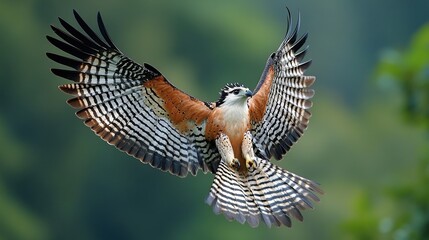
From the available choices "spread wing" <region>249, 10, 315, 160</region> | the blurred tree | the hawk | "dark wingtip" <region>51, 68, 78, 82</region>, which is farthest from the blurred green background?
"dark wingtip" <region>51, 68, 78, 82</region>

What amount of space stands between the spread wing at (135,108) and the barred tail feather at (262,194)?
35cm

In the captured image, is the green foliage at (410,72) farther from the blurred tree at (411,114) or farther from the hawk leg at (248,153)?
the hawk leg at (248,153)

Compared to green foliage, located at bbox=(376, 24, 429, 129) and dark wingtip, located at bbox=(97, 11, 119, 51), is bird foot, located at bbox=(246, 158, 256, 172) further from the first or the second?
green foliage, located at bbox=(376, 24, 429, 129)

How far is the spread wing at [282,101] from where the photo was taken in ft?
24.0

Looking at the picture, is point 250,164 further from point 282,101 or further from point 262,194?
point 282,101

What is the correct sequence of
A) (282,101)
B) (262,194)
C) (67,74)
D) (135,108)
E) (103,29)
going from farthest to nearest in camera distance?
1. (282,101)
2. (135,108)
3. (262,194)
4. (67,74)
5. (103,29)

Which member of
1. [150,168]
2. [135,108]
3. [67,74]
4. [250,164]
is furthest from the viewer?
[150,168]

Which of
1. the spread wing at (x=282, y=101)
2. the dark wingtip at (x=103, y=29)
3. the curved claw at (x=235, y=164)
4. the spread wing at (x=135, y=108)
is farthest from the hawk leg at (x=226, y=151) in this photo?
the dark wingtip at (x=103, y=29)

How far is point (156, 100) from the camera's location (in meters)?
7.08

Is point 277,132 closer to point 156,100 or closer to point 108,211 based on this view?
point 156,100

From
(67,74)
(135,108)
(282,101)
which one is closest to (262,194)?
(282,101)

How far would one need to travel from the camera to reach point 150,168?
88.8ft

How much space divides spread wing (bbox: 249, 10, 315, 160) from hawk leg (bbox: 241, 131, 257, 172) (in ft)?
0.97

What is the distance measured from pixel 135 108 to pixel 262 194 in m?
1.02
